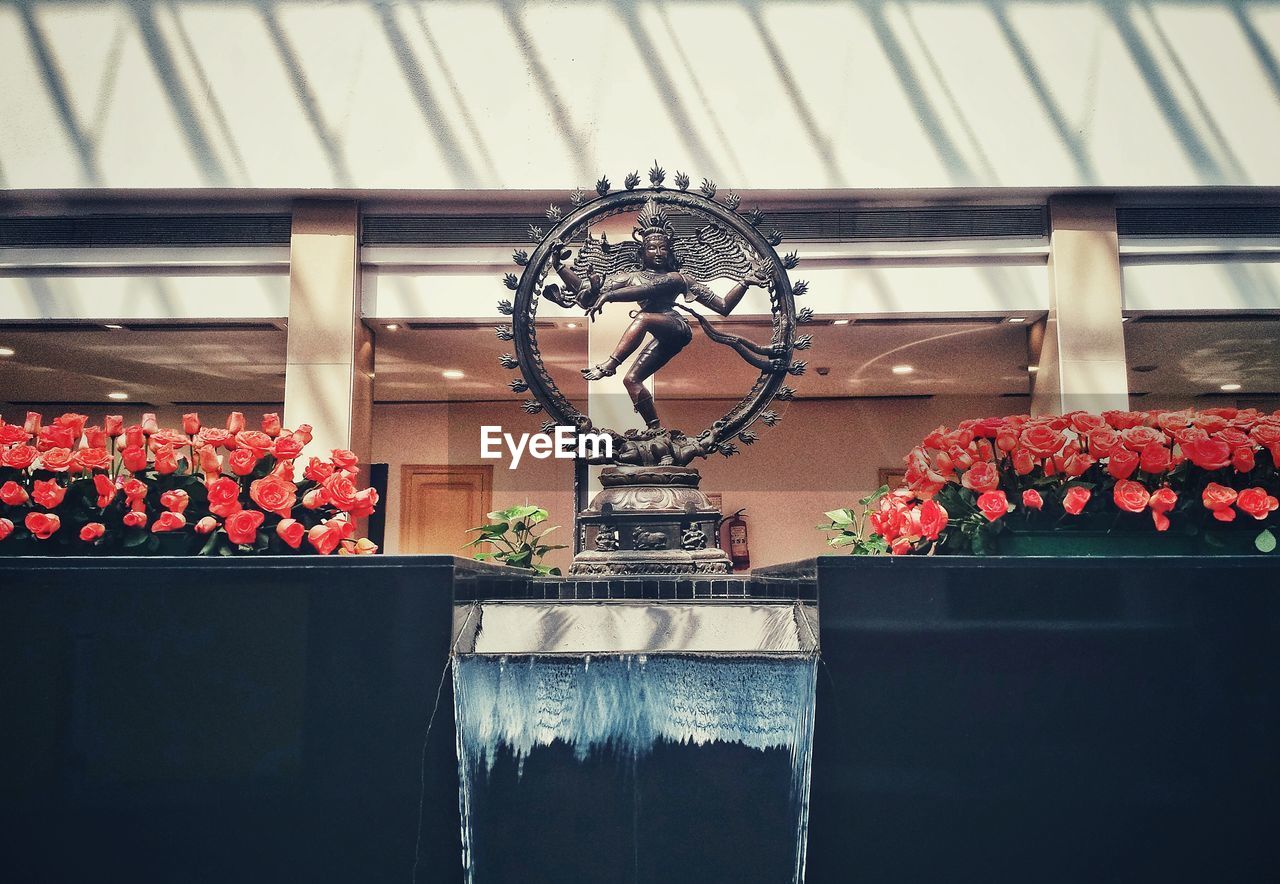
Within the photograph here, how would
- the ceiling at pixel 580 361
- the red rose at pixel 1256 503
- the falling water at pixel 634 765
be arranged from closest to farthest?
1. the falling water at pixel 634 765
2. the red rose at pixel 1256 503
3. the ceiling at pixel 580 361

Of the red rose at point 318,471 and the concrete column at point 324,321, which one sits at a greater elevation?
the concrete column at point 324,321

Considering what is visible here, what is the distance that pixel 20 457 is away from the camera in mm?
1859

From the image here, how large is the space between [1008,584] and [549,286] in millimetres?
1271

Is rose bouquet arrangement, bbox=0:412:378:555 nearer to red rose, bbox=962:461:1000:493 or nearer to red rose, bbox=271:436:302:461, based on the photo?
red rose, bbox=271:436:302:461

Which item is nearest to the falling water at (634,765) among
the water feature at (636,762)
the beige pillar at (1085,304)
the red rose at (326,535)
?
the water feature at (636,762)

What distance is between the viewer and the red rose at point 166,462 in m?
1.87

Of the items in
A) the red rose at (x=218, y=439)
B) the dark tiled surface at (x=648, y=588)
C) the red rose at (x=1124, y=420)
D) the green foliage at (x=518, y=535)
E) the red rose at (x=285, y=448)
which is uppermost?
the red rose at (x=1124, y=420)

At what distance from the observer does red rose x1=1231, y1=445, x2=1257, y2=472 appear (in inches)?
67.8

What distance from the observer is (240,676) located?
1500 millimetres

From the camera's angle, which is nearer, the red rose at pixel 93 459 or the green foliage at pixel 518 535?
the red rose at pixel 93 459

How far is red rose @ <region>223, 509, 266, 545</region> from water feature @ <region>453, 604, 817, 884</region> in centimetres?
59

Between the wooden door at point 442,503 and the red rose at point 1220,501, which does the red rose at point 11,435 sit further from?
the wooden door at point 442,503

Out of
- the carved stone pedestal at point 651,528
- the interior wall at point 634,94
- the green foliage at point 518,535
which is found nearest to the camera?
the carved stone pedestal at point 651,528

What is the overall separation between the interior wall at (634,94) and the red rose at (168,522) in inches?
145
